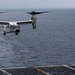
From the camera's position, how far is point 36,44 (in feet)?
511

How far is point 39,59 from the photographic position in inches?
4695

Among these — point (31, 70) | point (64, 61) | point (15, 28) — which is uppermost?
point (15, 28)

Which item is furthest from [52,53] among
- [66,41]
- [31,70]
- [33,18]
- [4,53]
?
[33,18]

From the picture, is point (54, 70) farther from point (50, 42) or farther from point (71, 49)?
point (50, 42)

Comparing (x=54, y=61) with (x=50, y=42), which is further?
(x=50, y=42)

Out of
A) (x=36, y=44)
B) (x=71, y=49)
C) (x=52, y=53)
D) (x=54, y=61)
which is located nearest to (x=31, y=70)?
(x=54, y=61)

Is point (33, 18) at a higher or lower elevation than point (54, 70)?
higher

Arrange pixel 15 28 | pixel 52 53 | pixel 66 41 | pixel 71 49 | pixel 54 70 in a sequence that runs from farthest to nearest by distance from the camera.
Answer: pixel 66 41
pixel 71 49
pixel 52 53
pixel 54 70
pixel 15 28

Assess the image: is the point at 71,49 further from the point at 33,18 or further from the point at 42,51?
the point at 33,18

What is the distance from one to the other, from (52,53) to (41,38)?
46.1m

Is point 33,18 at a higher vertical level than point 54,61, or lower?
higher

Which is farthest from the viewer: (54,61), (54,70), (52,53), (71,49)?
(71,49)

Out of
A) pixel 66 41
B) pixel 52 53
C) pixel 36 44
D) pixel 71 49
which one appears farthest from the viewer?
pixel 66 41

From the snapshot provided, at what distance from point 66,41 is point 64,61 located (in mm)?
49723
